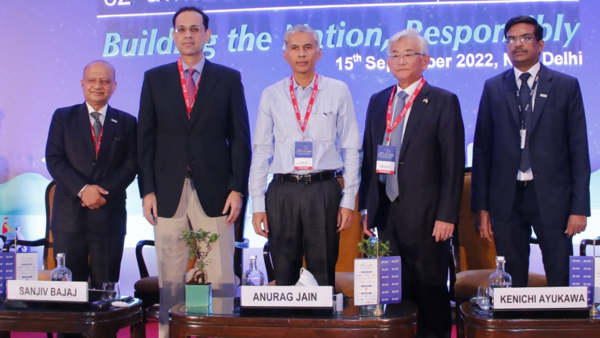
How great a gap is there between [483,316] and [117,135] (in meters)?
2.19

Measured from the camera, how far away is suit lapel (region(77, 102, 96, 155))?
131 inches

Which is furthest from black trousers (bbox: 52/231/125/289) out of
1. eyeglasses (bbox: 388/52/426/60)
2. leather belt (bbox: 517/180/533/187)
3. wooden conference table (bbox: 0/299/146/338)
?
leather belt (bbox: 517/180/533/187)

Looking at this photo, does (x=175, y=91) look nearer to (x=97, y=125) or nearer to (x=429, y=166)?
(x=97, y=125)

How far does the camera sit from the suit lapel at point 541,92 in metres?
2.90

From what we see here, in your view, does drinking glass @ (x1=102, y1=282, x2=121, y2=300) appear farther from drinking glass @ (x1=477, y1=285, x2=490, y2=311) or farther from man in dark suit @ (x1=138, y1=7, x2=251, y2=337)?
drinking glass @ (x1=477, y1=285, x2=490, y2=311)

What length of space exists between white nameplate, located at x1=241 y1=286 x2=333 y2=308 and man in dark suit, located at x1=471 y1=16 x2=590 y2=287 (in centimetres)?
113

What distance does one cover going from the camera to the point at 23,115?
4.86 m

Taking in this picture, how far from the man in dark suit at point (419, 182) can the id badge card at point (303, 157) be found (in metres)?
0.33

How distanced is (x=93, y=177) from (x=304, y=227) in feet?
4.11

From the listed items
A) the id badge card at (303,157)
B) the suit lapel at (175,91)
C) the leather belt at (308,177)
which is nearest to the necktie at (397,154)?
the leather belt at (308,177)

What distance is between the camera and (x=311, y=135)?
2.94 meters

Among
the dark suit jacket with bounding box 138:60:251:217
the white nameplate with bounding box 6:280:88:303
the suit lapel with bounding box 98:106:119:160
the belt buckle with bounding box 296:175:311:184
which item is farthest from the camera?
the suit lapel with bounding box 98:106:119:160

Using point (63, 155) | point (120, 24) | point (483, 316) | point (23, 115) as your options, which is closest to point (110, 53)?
point (120, 24)

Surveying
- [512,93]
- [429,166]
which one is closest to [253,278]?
[429,166]
